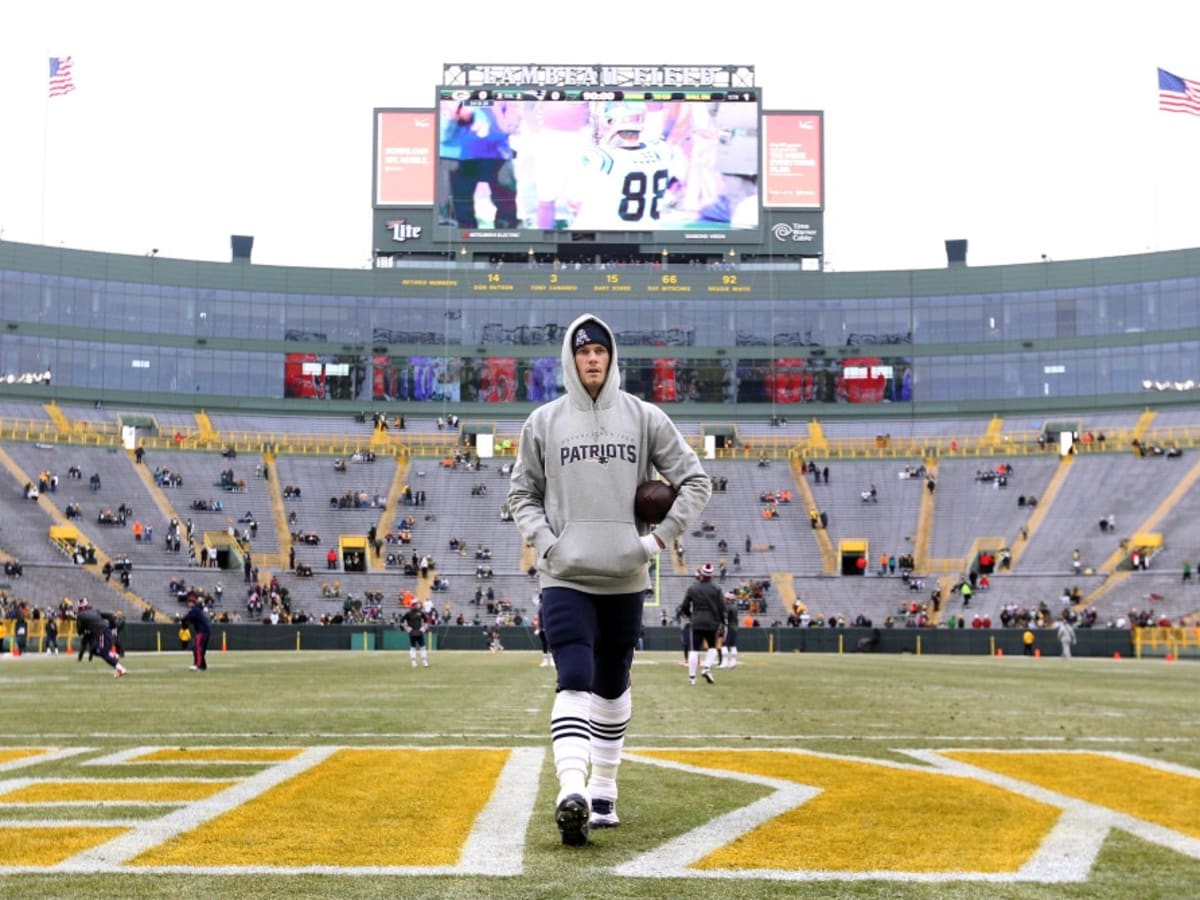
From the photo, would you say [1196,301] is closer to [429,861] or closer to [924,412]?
[924,412]

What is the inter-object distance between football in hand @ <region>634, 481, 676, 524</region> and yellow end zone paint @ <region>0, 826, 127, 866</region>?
291cm

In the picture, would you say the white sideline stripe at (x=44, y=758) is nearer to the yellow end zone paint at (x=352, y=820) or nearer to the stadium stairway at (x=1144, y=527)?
the yellow end zone paint at (x=352, y=820)

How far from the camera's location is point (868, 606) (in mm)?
65688

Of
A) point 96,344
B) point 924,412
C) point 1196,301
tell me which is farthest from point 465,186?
point 1196,301

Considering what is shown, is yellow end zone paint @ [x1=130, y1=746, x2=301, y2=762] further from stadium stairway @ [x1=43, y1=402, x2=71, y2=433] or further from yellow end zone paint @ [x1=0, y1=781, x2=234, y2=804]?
stadium stairway @ [x1=43, y1=402, x2=71, y2=433]

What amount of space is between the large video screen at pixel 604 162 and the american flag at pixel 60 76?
23.2 meters

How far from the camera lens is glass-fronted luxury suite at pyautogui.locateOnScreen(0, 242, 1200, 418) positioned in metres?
89.6

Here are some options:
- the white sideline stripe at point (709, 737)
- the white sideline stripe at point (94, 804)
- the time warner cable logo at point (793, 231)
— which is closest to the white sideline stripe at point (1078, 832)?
the white sideline stripe at point (709, 737)

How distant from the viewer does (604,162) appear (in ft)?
293

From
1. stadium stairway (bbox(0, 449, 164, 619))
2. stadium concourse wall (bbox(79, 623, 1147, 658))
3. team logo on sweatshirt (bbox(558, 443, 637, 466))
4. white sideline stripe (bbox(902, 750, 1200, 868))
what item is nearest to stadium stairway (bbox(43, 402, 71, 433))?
stadium stairway (bbox(0, 449, 164, 619))

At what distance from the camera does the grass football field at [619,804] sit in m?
5.82

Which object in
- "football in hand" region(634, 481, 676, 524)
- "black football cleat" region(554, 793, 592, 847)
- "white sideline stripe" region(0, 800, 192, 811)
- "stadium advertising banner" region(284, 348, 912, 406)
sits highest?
"stadium advertising banner" region(284, 348, 912, 406)

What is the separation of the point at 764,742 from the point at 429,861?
6.76 meters

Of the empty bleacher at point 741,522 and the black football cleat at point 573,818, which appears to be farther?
the empty bleacher at point 741,522
